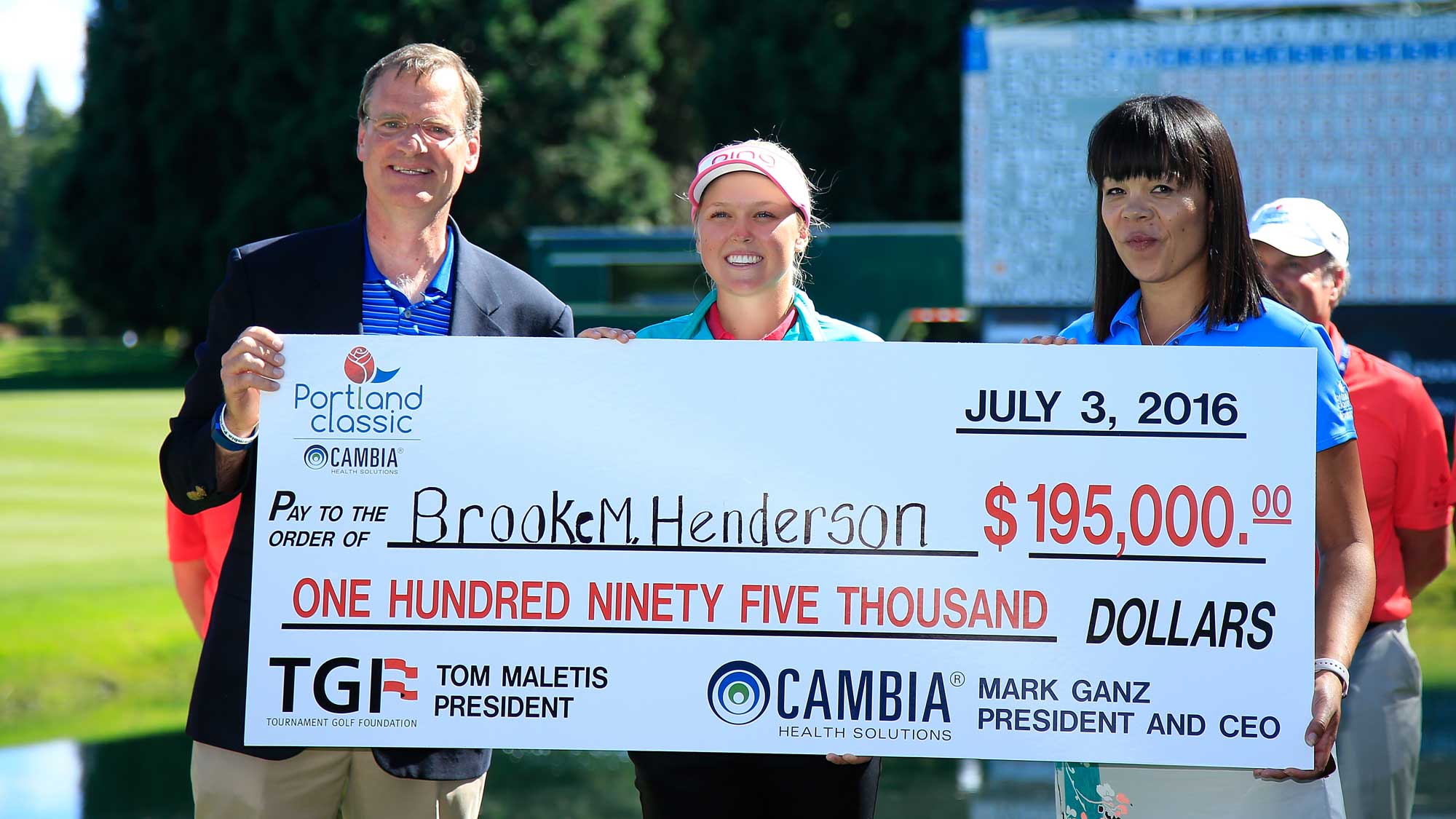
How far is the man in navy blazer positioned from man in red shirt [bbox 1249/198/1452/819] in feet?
6.34

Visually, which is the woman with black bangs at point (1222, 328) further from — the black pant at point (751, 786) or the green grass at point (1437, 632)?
the green grass at point (1437, 632)

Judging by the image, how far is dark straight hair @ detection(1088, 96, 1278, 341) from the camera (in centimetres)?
233

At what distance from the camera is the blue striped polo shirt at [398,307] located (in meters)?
2.58

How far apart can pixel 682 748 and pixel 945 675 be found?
495 millimetres

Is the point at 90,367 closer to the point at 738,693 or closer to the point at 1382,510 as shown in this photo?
the point at 738,693

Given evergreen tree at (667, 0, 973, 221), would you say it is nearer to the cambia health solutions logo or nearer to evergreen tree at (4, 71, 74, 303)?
evergreen tree at (4, 71, 74, 303)

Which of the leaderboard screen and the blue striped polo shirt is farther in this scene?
the leaderboard screen

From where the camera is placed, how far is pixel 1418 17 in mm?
8781

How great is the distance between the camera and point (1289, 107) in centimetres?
896

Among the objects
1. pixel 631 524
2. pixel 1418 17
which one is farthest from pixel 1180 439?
pixel 1418 17

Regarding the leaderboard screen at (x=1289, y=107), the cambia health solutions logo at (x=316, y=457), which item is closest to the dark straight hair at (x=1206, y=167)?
the cambia health solutions logo at (x=316, y=457)

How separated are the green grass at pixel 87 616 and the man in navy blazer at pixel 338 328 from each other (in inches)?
173

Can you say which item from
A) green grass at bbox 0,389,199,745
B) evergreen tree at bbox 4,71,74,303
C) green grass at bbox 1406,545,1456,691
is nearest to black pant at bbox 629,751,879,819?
green grass at bbox 0,389,199,745

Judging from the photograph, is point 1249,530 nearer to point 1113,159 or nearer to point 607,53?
point 1113,159
